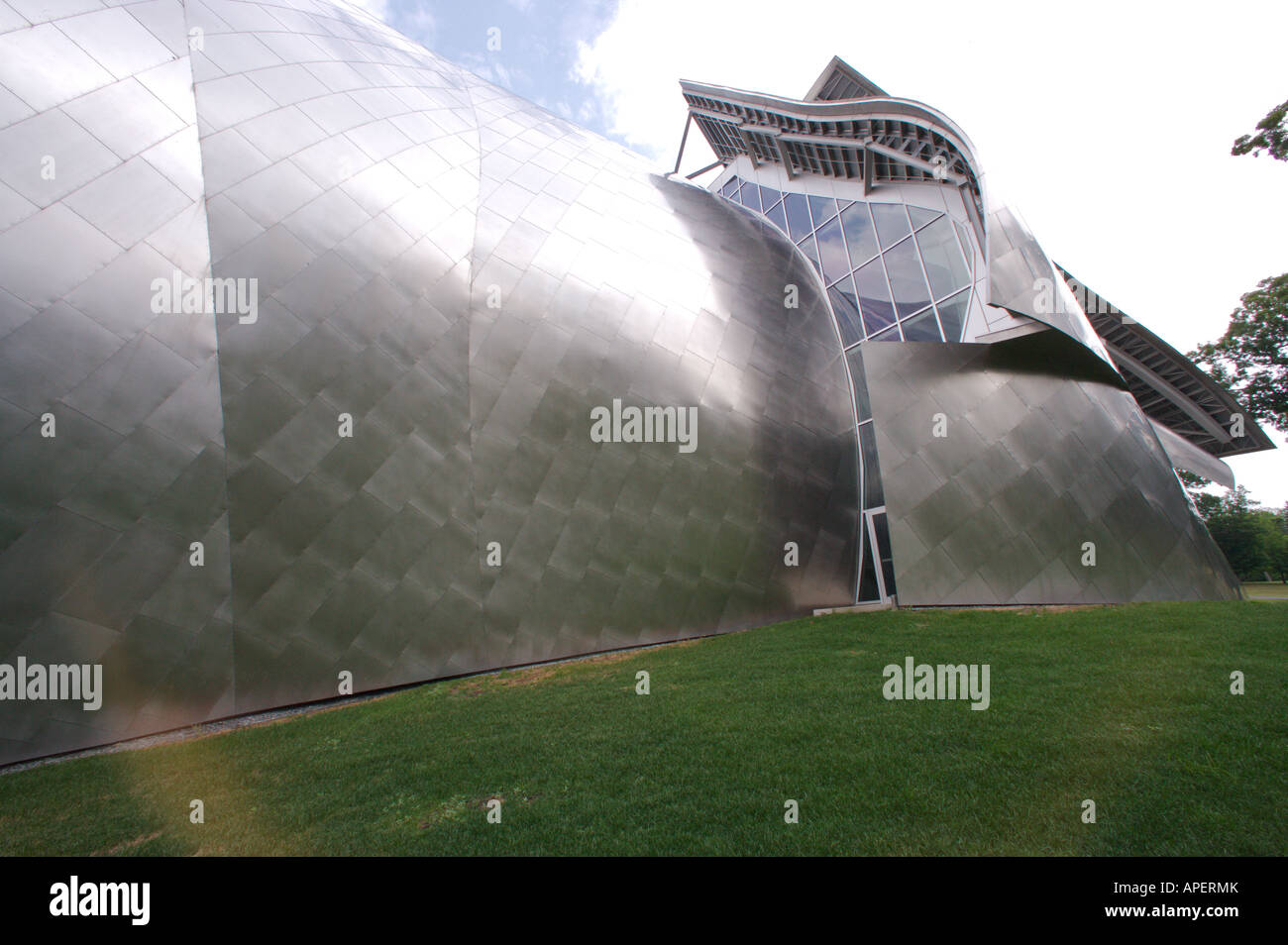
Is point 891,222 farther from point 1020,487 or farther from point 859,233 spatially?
point 1020,487

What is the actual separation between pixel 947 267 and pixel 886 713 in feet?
54.5

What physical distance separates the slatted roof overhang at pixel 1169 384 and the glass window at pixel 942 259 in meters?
12.0

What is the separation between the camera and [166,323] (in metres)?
9.34

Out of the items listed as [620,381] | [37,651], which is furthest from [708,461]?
[37,651]

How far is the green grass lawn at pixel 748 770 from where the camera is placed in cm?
474

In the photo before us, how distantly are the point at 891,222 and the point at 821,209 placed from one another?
4.18 metres

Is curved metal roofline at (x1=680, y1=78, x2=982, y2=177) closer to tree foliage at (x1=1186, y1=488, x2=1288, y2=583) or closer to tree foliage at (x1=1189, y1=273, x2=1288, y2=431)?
tree foliage at (x1=1189, y1=273, x2=1288, y2=431)

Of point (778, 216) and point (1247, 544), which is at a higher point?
point (778, 216)

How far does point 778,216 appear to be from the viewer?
1081 inches

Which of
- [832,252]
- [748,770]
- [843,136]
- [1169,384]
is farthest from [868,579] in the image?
[1169,384]

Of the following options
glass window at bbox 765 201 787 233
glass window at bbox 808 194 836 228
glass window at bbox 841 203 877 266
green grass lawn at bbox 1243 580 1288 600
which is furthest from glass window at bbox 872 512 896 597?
green grass lawn at bbox 1243 580 1288 600

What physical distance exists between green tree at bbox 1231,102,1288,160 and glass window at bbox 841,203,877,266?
375 inches

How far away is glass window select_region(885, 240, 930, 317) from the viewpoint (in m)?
19.7
